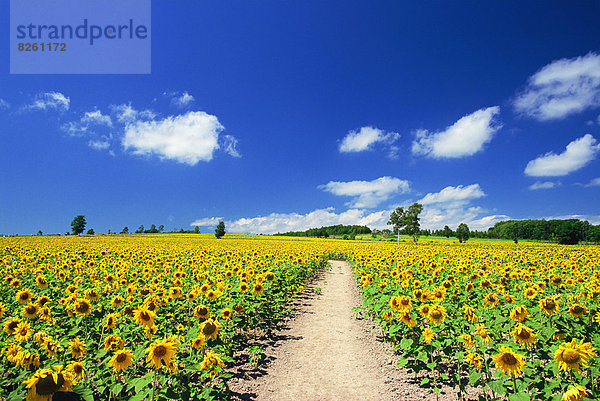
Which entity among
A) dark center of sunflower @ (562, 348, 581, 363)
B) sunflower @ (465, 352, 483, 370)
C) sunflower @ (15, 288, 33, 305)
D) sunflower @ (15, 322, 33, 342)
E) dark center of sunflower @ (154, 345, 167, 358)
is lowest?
sunflower @ (465, 352, 483, 370)

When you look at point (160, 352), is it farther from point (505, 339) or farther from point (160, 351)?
point (505, 339)

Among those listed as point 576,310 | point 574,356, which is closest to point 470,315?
point 576,310

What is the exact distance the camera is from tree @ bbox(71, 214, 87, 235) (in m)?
96.1

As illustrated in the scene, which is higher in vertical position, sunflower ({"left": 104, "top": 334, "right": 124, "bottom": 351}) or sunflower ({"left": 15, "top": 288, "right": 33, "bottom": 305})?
sunflower ({"left": 15, "top": 288, "right": 33, "bottom": 305})

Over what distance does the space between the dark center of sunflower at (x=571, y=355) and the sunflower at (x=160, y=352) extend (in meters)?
5.01

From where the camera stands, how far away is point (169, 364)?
12.1ft

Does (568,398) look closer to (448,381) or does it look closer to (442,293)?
(448,381)

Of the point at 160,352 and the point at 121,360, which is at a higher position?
the point at 160,352

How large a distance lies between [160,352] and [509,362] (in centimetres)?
464

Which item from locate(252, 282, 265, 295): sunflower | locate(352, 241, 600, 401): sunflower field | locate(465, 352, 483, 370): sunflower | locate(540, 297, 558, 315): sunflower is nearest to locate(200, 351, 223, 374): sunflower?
locate(352, 241, 600, 401): sunflower field

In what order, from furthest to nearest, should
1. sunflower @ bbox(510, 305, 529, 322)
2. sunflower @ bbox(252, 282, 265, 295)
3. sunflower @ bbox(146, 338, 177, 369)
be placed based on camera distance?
1. sunflower @ bbox(252, 282, 265, 295)
2. sunflower @ bbox(510, 305, 529, 322)
3. sunflower @ bbox(146, 338, 177, 369)

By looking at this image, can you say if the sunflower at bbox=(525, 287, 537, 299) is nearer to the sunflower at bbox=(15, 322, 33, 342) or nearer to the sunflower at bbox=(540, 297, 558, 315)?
the sunflower at bbox=(540, 297, 558, 315)

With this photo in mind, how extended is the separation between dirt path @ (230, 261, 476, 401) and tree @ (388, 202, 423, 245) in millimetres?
80625

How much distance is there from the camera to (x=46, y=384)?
244cm
